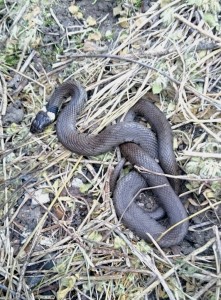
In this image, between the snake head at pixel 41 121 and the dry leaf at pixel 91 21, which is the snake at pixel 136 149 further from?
the dry leaf at pixel 91 21

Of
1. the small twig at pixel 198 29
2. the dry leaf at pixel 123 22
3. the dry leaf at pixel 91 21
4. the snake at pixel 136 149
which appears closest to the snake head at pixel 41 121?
the snake at pixel 136 149

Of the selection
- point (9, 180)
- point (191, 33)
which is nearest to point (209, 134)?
point (191, 33)

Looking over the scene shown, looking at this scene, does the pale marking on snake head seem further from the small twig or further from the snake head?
the small twig

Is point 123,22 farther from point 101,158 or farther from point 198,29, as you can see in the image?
point 101,158

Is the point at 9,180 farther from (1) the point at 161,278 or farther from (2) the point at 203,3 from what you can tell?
A: (2) the point at 203,3

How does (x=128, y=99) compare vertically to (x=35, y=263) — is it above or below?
above

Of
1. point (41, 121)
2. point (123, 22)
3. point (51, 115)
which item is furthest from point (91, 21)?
point (41, 121)
